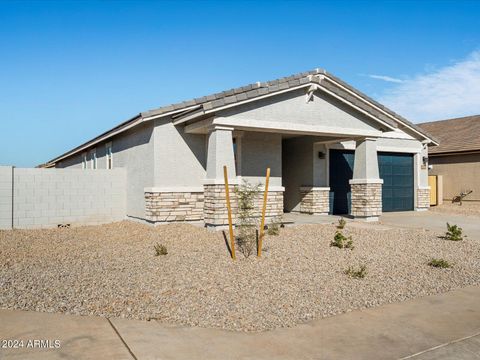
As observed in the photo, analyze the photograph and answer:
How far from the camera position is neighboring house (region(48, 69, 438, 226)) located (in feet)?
40.0

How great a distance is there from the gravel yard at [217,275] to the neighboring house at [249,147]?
1.61m

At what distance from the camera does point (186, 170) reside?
44.3 ft

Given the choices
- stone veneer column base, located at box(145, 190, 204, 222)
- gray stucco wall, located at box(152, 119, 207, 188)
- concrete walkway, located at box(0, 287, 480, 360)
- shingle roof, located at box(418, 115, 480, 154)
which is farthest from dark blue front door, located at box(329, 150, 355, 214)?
concrete walkway, located at box(0, 287, 480, 360)

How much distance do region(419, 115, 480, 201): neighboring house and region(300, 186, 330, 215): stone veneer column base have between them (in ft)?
33.8

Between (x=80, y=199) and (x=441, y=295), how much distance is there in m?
11.2

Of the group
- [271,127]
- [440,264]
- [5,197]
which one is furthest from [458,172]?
[5,197]

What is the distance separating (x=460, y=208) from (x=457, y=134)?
6.24m

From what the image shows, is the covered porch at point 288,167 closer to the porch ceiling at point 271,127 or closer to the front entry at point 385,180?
the porch ceiling at point 271,127

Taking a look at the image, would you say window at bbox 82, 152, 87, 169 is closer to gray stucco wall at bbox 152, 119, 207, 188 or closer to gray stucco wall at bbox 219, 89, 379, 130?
gray stucco wall at bbox 152, 119, 207, 188

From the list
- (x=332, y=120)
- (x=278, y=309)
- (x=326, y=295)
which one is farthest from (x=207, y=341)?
(x=332, y=120)

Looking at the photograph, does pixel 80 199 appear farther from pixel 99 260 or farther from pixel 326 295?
pixel 326 295

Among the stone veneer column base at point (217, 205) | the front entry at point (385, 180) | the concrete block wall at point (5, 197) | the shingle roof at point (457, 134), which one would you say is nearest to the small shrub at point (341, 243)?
the stone veneer column base at point (217, 205)

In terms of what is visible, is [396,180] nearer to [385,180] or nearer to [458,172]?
[385,180]

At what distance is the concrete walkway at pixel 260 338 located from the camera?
14.4 feet
